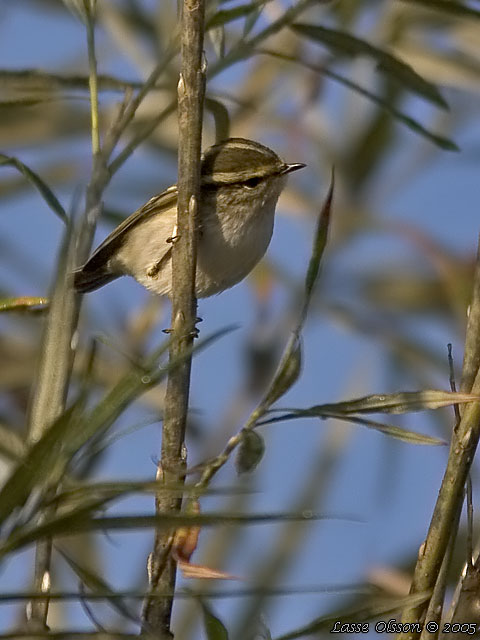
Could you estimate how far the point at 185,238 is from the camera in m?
1.29

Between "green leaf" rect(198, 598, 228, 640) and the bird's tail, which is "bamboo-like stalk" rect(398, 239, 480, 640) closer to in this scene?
"green leaf" rect(198, 598, 228, 640)

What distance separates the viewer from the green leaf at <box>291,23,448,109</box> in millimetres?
1979

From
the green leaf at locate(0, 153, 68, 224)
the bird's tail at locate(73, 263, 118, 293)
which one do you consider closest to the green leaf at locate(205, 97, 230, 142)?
the green leaf at locate(0, 153, 68, 224)

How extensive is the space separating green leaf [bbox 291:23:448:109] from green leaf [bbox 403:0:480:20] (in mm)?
109

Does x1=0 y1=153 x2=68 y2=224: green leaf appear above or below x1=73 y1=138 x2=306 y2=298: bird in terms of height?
below

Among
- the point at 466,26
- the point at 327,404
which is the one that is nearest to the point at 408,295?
the point at 466,26

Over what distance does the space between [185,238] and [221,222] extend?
3.33 ft

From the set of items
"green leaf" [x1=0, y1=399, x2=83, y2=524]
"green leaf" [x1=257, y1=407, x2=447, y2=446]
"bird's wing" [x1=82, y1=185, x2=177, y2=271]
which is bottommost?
"green leaf" [x1=0, y1=399, x2=83, y2=524]

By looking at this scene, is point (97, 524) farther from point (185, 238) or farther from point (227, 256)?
point (227, 256)

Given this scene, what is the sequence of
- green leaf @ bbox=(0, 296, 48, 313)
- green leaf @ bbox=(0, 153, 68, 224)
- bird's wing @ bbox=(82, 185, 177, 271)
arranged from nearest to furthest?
green leaf @ bbox=(0, 296, 48, 313)
green leaf @ bbox=(0, 153, 68, 224)
bird's wing @ bbox=(82, 185, 177, 271)

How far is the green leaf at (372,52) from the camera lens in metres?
1.98

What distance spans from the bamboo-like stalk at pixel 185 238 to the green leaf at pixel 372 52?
2.31 ft

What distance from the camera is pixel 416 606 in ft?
3.70

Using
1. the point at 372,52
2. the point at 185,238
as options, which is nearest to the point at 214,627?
the point at 185,238
